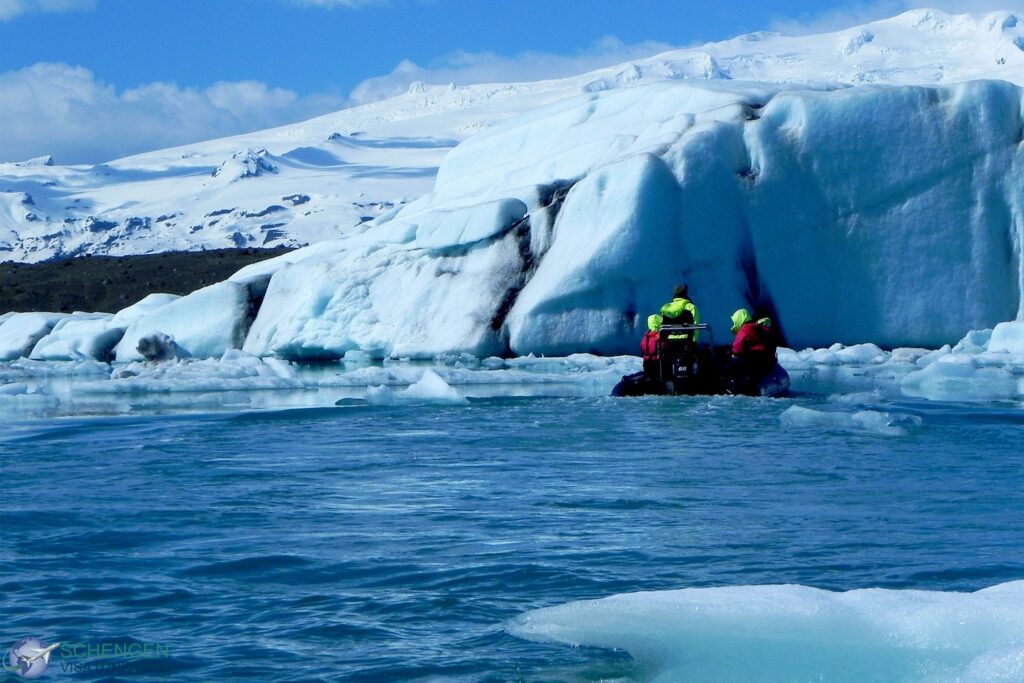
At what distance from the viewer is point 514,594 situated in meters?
4.60

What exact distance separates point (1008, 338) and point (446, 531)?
35.9ft

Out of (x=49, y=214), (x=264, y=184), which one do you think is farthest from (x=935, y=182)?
(x=49, y=214)

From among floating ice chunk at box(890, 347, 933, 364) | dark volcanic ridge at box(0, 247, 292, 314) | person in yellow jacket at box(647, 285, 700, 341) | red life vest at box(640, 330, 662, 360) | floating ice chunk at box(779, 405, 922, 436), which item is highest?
dark volcanic ridge at box(0, 247, 292, 314)

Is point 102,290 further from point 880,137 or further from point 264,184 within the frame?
point 264,184

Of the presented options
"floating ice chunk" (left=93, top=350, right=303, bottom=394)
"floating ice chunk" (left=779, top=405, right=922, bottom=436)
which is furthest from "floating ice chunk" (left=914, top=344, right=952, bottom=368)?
"floating ice chunk" (left=93, top=350, right=303, bottom=394)

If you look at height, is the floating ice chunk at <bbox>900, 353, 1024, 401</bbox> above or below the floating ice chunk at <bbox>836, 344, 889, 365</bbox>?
below

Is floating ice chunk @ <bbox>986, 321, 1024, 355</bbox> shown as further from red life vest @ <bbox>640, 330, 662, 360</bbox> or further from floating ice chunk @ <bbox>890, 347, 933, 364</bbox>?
red life vest @ <bbox>640, 330, 662, 360</bbox>

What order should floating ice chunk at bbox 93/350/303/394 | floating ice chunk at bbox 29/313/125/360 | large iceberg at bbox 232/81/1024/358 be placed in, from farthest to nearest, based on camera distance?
floating ice chunk at bbox 29/313/125/360
large iceberg at bbox 232/81/1024/358
floating ice chunk at bbox 93/350/303/394

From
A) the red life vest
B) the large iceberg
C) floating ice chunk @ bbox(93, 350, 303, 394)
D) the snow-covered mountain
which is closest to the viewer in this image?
the red life vest

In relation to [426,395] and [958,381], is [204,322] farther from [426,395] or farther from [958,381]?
[958,381]

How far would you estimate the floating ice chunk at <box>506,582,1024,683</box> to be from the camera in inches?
138

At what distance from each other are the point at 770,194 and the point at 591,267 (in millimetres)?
2520

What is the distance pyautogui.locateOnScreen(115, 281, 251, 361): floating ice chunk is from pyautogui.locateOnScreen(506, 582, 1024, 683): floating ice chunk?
1560 cm

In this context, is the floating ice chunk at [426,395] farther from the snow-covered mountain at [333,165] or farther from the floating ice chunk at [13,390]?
the snow-covered mountain at [333,165]
